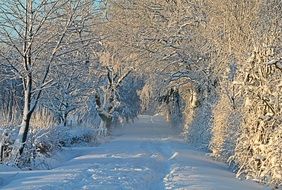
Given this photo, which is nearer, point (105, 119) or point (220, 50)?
point (220, 50)

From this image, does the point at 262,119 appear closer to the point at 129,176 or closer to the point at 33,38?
the point at 129,176

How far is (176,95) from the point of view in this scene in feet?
140

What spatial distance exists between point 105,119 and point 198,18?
49.8 feet

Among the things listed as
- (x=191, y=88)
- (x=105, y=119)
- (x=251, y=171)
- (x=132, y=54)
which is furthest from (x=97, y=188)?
(x=105, y=119)

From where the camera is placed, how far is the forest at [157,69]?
12023 millimetres

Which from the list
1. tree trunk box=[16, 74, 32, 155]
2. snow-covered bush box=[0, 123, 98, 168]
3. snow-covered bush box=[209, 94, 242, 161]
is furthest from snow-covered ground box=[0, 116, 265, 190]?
tree trunk box=[16, 74, 32, 155]

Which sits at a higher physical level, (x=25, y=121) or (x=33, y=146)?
(x=25, y=121)

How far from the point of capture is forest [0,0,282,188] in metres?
12.0

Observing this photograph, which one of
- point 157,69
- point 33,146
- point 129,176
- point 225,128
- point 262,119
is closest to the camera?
point 262,119

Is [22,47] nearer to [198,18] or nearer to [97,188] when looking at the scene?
[97,188]

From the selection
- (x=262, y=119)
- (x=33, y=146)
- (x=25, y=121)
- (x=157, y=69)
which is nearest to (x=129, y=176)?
(x=262, y=119)

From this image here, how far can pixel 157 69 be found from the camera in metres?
32.5

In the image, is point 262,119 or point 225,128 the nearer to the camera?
point 262,119

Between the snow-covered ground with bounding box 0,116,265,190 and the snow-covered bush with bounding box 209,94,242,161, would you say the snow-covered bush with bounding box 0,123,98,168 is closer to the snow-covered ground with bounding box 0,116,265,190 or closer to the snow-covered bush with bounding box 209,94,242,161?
the snow-covered ground with bounding box 0,116,265,190
